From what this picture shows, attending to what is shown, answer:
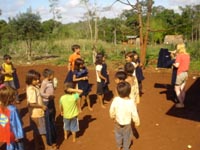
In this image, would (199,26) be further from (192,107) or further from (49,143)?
(49,143)

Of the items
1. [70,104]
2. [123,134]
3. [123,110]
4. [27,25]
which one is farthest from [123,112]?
[27,25]

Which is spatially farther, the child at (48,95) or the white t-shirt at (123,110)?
the child at (48,95)

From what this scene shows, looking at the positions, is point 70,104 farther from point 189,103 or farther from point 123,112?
point 189,103

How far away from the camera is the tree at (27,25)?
68.3ft

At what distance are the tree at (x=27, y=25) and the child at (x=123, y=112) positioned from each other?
55.5ft

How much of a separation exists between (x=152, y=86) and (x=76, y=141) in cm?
549

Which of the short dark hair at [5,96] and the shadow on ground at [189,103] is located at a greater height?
the short dark hair at [5,96]

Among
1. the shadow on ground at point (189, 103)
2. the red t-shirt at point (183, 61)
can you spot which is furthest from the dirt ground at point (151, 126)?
the red t-shirt at point (183, 61)

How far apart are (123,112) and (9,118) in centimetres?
167

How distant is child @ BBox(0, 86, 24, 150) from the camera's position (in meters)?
4.56

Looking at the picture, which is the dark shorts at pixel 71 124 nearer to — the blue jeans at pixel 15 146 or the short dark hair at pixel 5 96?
the blue jeans at pixel 15 146

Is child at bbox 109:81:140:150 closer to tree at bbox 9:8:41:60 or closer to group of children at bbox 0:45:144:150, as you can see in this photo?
group of children at bbox 0:45:144:150

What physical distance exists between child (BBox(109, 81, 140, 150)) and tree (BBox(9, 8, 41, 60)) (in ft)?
55.5

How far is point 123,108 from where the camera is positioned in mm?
4957
